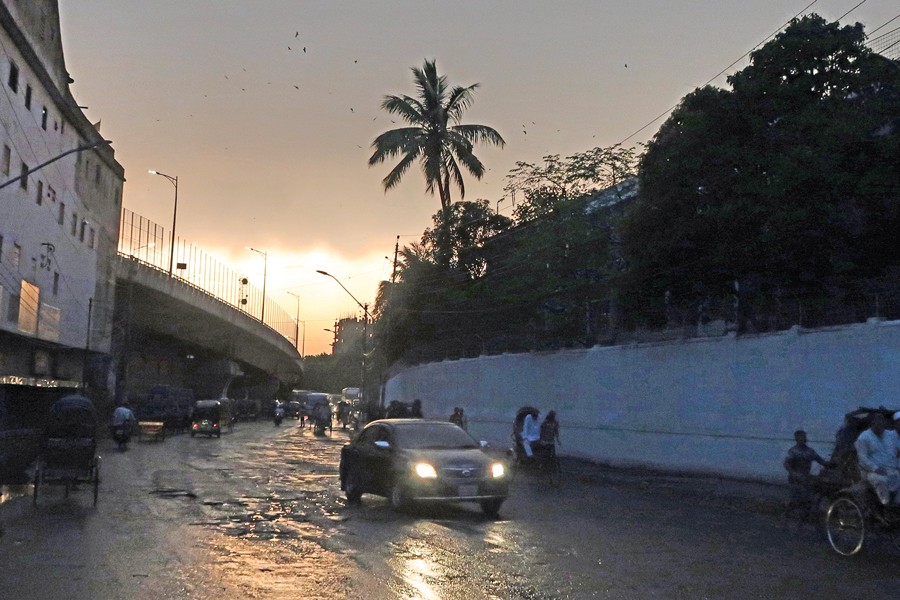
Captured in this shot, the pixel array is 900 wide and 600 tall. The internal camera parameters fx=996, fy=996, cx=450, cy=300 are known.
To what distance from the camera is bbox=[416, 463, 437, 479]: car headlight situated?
15.6m

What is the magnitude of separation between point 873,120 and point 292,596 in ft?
52.4

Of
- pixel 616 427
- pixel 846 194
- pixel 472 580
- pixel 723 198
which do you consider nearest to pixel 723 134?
pixel 723 198

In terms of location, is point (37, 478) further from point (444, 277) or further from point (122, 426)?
point (444, 277)

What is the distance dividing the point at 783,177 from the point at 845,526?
1068 cm

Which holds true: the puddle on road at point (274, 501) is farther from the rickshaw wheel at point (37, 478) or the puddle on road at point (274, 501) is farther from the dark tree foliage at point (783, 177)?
the dark tree foliage at point (783, 177)

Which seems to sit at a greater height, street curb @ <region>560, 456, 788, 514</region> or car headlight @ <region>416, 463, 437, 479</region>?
car headlight @ <region>416, 463, 437, 479</region>

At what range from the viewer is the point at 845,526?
11.6 m

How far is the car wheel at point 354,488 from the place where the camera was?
17.6 meters

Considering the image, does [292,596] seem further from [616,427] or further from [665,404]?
[616,427]

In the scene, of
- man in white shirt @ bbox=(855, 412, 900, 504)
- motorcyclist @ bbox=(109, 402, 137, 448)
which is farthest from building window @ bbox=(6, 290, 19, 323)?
man in white shirt @ bbox=(855, 412, 900, 504)

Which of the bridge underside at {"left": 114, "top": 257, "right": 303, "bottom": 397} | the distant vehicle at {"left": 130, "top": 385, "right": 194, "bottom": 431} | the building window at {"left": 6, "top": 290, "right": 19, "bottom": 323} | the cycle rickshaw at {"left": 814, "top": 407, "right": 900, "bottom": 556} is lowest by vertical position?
the cycle rickshaw at {"left": 814, "top": 407, "right": 900, "bottom": 556}

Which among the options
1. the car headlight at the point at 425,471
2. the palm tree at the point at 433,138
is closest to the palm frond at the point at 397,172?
the palm tree at the point at 433,138

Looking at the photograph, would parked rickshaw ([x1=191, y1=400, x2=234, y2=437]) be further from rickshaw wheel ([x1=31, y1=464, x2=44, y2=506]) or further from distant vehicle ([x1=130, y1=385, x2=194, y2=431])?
rickshaw wheel ([x1=31, y1=464, x2=44, y2=506])

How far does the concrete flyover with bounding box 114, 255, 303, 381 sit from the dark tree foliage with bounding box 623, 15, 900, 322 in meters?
41.3
